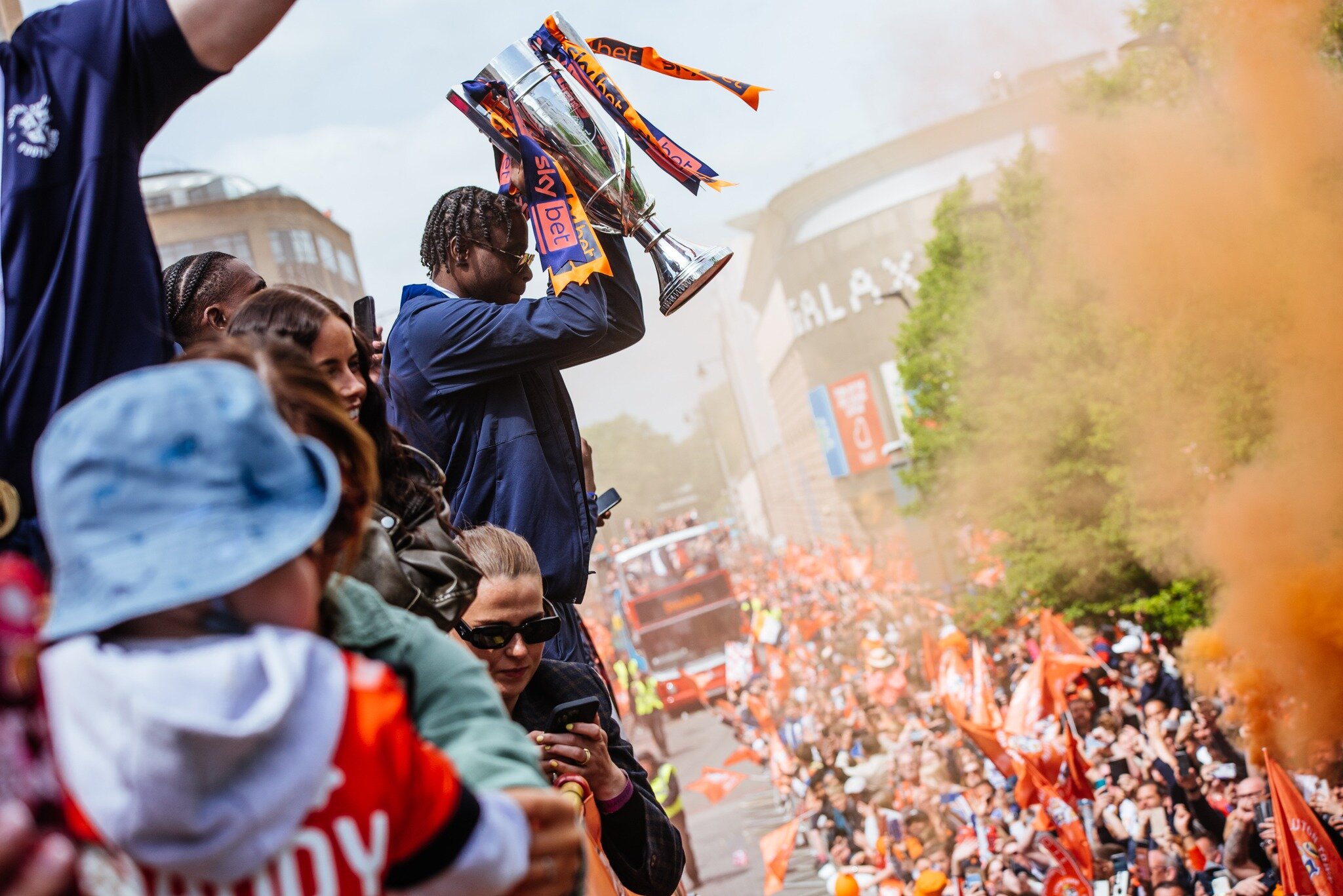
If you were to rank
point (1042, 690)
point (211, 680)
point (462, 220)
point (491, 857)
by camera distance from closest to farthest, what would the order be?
1. point (211, 680)
2. point (491, 857)
3. point (462, 220)
4. point (1042, 690)

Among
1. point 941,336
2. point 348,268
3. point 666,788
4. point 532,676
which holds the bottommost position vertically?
point 666,788

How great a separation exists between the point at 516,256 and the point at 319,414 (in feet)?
5.90

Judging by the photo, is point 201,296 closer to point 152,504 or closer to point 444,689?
point 444,689

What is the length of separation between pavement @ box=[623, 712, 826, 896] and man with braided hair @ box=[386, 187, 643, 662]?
6.47 metres

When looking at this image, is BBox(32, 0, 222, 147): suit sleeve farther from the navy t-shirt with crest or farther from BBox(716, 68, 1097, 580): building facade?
BBox(716, 68, 1097, 580): building facade

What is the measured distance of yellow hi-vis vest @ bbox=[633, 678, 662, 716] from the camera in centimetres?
1905

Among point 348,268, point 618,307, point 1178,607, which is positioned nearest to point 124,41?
point 618,307

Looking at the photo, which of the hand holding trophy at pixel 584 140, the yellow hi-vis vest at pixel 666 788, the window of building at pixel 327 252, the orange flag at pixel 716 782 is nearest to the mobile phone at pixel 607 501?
the hand holding trophy at pixel 584 140

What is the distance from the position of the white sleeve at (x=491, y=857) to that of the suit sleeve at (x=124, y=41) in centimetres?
99

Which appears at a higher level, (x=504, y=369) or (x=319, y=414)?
(x=504, y=369)

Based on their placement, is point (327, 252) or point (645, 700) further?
point (327, 252)

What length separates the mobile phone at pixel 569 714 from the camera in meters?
2.30

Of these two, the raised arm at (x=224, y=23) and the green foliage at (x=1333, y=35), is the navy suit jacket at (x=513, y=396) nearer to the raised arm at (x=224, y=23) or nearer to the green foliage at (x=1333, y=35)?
the raised arm at (x=224, y=23)

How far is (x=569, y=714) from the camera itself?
7.59 ft
